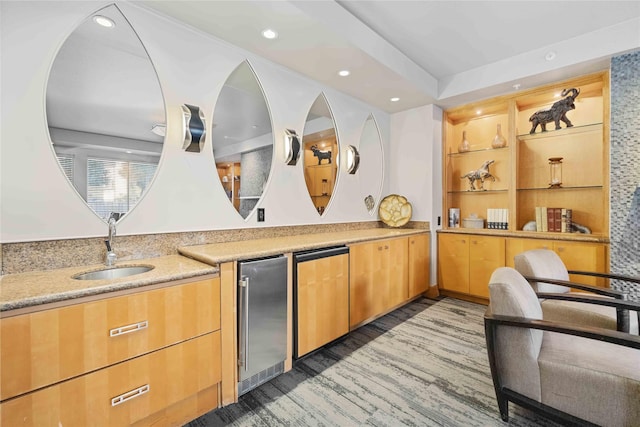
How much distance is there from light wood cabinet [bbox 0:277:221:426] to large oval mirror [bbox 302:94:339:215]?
1.67 m

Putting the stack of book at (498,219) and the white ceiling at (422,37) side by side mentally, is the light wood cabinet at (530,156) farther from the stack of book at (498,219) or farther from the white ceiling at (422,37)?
the white ceiling at (422,37)

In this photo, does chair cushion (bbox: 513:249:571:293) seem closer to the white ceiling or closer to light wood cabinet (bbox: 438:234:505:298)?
light wood cabinet (bbox: 438:234:505:298)

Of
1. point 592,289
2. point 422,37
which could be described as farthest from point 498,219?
point 422,37

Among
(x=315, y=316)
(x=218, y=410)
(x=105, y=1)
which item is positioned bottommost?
(x=218, y=410)

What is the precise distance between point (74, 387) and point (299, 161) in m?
2.27

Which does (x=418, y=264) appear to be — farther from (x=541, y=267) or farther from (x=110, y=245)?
(x=110, y=245)

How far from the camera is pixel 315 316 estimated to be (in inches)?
88.4

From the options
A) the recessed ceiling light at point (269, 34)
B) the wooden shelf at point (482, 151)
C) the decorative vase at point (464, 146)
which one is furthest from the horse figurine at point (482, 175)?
the recessed ceiling light at point (269, 34)

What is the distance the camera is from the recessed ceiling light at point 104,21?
173cm

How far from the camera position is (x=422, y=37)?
2.68 meters

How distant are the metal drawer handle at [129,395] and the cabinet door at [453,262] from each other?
138 inches

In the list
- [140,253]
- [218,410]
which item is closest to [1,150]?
[140,253]

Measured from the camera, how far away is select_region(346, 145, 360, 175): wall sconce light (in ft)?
11.4

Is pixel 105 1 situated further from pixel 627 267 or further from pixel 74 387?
pixel 627 267
